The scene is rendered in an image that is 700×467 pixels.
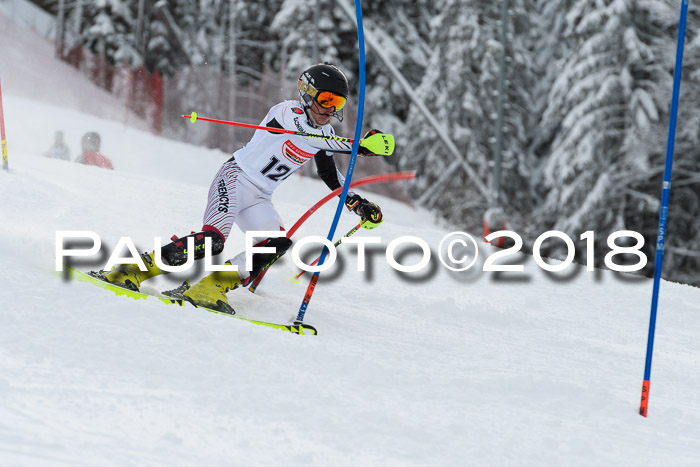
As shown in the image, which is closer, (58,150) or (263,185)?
(263,185)

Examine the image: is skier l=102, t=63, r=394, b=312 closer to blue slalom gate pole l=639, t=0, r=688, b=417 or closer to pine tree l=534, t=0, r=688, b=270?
blue slalom gate pole l=639, t=0, r=688, b=417

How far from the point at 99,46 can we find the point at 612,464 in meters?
26.7

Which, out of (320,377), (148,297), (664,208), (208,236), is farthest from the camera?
(208,236)

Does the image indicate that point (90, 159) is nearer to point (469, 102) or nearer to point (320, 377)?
point (320, 377)

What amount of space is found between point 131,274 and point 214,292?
0.47m

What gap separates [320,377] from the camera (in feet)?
10.7

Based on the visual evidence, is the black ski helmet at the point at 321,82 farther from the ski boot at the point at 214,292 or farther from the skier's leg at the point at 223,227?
the ski boot at the point at 214,292

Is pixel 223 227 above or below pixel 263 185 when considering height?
below

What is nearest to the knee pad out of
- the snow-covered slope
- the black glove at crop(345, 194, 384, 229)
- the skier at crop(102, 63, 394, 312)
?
the skier at crop(102, 63, 394, 312)

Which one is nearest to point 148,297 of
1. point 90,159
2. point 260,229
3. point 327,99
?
point 260,229

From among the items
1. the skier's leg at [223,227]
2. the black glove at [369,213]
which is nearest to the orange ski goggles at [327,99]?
the black glove at [369,213]

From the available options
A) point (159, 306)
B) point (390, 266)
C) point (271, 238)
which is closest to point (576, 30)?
point (390, 266)

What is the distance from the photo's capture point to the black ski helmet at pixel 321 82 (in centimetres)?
437

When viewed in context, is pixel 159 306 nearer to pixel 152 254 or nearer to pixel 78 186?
pixel 152 254
